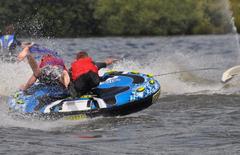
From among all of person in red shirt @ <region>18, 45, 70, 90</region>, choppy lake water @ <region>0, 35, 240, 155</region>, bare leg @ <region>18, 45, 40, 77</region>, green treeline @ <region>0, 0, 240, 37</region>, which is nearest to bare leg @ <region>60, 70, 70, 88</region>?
person in red shirt @ <region>18, 45, 70, 90</region>

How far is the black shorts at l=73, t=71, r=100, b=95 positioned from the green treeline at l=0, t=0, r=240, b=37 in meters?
44.0

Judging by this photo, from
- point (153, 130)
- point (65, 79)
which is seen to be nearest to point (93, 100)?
point (65, 79)

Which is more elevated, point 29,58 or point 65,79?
point 29,58

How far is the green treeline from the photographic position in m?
60.7

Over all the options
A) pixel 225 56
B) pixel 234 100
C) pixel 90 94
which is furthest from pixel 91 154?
pixel 225 56

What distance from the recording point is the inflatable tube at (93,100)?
13258 mm

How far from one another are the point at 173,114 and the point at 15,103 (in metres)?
3.33

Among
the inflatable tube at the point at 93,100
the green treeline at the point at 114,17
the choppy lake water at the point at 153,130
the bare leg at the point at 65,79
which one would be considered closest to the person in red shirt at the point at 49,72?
the bare leg at the point at 65,79

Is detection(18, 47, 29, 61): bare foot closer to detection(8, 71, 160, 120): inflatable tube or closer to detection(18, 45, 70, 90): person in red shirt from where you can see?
detection(18, 45, 70, 90): person in red shirt

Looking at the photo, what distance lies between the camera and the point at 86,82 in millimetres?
13625

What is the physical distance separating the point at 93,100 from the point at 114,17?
188 ft

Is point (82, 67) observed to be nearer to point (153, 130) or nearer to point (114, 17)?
point (153, 130)

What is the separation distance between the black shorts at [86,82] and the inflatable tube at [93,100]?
0.60 ft

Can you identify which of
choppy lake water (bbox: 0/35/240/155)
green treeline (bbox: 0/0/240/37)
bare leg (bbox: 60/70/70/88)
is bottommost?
green treeline (bbox: 0/0/240/37)
